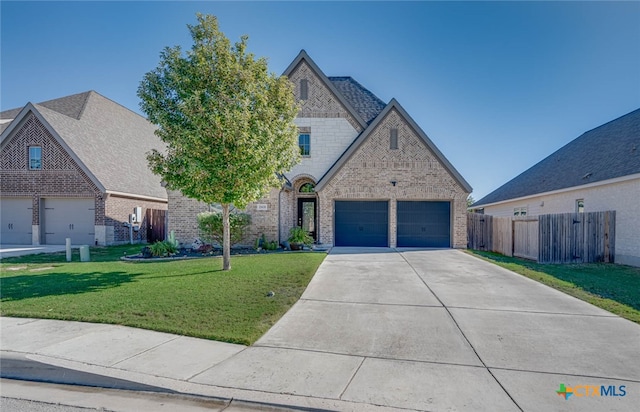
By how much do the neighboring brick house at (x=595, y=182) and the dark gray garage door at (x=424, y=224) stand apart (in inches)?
241

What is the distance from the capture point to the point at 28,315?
6332 mm

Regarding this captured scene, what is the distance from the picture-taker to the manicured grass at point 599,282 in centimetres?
720

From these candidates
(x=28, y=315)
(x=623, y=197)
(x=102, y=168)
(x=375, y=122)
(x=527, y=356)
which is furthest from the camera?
(x=102, y=168)

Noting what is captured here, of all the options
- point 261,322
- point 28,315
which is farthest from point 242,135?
point 28,315

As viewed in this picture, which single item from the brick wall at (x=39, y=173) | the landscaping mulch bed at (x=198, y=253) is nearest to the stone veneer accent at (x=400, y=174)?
the landscaping mulch bed at (x=198, y=253)

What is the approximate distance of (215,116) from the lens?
871 cm

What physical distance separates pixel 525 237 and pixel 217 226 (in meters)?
13.8

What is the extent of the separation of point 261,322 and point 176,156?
19.2 feet

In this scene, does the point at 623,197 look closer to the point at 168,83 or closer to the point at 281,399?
the point at 281,399

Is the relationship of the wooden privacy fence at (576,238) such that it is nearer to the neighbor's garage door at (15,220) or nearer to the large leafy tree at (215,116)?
the large leafy tree at (215,116)

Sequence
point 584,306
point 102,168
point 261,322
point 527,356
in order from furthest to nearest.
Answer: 1. point 102,168
2. point 584,306
3. point 261,322
4. point 527,356

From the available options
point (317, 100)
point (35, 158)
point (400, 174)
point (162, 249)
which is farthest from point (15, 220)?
point (400, 174)

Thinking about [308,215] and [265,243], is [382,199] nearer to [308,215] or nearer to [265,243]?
[308,215]

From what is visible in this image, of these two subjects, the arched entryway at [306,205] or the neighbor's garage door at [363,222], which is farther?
the arched entryway at [306,205]
